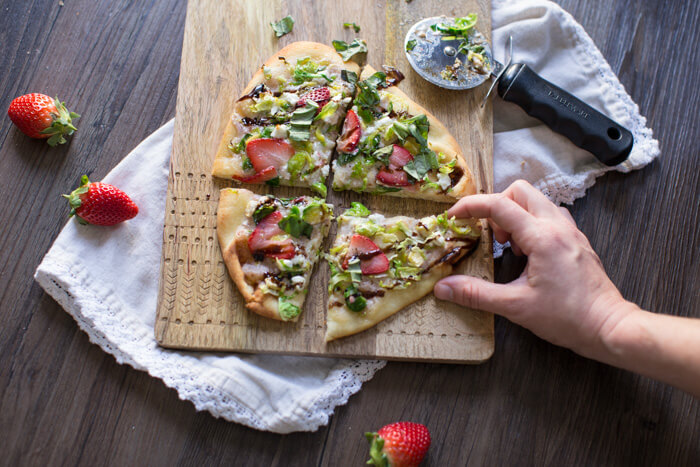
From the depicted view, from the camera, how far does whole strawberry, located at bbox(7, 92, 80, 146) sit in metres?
3.43

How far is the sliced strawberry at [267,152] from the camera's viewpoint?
335cm

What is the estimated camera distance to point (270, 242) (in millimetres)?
3225

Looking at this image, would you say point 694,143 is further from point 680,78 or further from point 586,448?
point 586,448

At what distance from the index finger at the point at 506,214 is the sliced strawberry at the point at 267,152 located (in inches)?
43.7

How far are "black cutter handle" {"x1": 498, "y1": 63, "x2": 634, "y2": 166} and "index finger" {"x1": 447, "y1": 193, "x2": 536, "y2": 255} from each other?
0.76 m

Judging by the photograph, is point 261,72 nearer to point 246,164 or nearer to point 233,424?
point 246,164

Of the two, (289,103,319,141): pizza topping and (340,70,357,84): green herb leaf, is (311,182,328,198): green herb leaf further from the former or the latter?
(340,70,357,84): green herb leaf

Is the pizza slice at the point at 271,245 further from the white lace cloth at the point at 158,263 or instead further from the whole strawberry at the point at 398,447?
the whole strawberry at the point at 398,447

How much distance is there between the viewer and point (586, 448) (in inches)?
133

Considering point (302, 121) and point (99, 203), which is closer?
point (99, 203)

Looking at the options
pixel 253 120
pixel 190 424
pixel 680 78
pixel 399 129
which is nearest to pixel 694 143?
pixel 680 78

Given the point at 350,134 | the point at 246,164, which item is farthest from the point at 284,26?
the point at 246,164

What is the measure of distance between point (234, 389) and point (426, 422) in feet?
3.79

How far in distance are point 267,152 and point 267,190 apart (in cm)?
24
